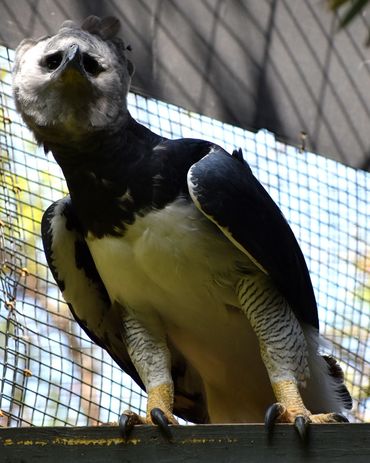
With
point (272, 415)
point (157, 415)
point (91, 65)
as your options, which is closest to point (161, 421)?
point (157, 415)

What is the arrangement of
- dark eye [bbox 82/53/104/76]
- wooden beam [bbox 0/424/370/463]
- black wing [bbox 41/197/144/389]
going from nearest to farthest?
wooden beam [bbox 0/424/370/463], dark eye [bbox 82/53/104/76], black wing [bbox 41/197/144/389]

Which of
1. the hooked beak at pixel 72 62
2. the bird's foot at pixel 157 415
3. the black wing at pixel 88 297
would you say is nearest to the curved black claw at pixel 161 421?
the bird's foot at pixel 157 415

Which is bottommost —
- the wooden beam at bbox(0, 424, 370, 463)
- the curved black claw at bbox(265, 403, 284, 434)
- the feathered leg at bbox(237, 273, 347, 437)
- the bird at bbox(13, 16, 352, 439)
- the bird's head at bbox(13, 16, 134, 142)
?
the wooden beam at bbox(0, 424, 370, 463)

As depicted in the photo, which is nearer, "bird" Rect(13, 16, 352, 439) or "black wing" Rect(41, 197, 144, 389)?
"bird" Rect(13, 16, 352, 439)

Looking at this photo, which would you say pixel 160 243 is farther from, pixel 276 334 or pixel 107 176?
pixel 276 334

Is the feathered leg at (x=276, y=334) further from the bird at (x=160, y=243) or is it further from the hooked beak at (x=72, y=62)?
the hooked beak at (x=72, y=62)

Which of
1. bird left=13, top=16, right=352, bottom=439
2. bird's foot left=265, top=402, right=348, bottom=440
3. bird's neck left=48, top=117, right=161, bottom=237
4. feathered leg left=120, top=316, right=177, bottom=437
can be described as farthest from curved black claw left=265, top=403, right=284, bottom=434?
bird's neck left=48, top=117, right=161, bottom=237

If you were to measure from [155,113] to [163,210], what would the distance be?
4.38 feet

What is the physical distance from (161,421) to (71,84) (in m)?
1.08

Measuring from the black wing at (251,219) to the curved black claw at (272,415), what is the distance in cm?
47

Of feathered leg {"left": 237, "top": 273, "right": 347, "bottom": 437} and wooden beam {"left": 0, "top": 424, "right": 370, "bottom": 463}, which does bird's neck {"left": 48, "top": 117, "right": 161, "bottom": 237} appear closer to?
feathered leg {"left": 237, "top": 273, "right": 347, "bottom": 437}

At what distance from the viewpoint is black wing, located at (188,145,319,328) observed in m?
2.93

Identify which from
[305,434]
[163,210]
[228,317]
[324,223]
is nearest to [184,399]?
[228,317]

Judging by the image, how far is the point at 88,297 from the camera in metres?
3.35
